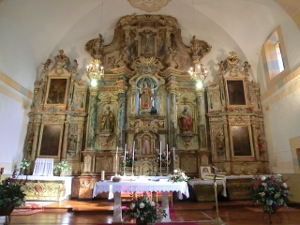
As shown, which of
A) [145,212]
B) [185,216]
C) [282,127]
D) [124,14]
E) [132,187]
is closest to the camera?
[145,212]

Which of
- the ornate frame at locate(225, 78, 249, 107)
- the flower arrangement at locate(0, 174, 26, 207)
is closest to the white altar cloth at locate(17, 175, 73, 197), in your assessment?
the flower arrangement at locate(0, 174, 26, 207)

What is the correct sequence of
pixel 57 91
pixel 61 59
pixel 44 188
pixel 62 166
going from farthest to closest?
pixel 61 59
pixel 57 91
pixel 62 166
pixel 44 188

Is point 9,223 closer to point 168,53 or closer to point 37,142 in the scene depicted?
point 37,142

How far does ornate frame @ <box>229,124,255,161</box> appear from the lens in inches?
416

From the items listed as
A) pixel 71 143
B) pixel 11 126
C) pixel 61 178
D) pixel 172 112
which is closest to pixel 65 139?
pixel 71 143

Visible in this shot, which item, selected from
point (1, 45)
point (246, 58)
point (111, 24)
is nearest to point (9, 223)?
point (1, 45)

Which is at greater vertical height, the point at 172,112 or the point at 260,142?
the point at 172,112

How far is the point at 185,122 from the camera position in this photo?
1113 centimetres

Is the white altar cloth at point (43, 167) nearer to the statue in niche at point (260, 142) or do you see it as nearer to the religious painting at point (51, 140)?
the religious painting at point (51, 140)

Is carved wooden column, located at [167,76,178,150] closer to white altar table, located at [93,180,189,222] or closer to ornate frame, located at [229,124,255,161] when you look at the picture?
ornate frame, located at [229,124,255,161]

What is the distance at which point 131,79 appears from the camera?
11781 mm

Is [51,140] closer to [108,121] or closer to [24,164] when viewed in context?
[24,164]

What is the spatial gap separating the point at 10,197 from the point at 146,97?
24.1 feet

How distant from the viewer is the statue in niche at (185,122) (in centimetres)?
1111
